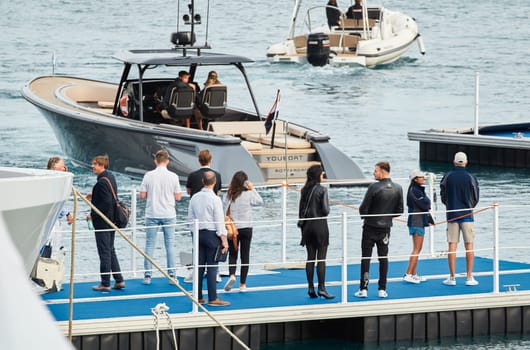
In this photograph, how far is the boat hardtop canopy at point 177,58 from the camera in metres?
18.9

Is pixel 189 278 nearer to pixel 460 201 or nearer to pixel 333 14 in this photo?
pixel 460 201

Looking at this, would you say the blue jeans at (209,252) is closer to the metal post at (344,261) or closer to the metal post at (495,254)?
the metal post at (344,261)

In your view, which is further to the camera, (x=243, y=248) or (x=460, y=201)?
(x=460, y=201)

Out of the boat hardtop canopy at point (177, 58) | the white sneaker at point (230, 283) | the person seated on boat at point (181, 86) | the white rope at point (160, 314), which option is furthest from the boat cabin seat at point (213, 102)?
the white rope at point (160, 314)

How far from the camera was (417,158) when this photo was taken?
92.3ft

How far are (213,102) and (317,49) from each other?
69.1ft

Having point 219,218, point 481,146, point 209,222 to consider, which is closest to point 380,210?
point 219,218

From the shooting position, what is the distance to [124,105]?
66.0 feet

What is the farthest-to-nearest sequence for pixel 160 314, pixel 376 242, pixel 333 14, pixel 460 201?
1. pixel 333 14
2. pixel 460 201
3. pixel 376 242
4. pixel 160 314

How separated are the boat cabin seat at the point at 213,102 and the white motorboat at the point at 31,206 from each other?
1235 centimetres

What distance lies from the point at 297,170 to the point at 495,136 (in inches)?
342

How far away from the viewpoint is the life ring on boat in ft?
65.7

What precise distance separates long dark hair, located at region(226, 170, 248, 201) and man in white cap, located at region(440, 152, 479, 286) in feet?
5.98

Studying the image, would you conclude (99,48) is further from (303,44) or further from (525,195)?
(525,195)
